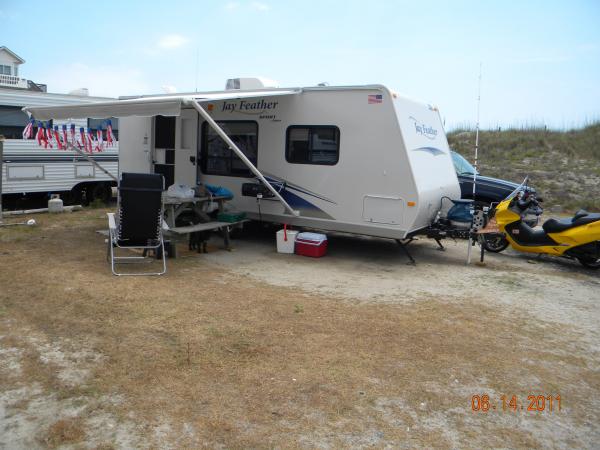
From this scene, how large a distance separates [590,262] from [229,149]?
5.70 meters

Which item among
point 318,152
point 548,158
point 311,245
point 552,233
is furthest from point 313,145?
point 548,158

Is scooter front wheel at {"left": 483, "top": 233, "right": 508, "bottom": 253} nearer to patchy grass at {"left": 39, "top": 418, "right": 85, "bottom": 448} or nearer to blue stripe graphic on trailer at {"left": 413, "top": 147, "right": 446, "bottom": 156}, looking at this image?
blue stripe graphic on trailer at {"left": 413, "top": 147, "right": 446, "bottom": 156}

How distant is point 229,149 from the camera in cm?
874

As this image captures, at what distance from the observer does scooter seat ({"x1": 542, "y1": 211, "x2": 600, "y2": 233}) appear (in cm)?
745

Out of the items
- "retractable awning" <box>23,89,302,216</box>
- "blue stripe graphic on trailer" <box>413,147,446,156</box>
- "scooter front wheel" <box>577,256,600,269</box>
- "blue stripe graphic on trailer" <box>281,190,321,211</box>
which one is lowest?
"scooter front wheel" <box>577,256,600,269</box>

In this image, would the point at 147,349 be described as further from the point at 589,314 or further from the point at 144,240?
the point at 589,314

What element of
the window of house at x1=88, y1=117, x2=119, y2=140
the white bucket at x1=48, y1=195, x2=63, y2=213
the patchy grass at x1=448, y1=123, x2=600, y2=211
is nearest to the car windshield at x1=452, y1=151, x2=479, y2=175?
the patchy grass at x1=448, y1=123, x2=600, y2=211

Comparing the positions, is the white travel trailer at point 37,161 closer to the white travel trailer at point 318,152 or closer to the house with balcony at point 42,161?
the house with balcony at point 42,161

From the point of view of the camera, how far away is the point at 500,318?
5.30 meters

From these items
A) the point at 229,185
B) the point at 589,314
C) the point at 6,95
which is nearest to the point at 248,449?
the point at 589,314

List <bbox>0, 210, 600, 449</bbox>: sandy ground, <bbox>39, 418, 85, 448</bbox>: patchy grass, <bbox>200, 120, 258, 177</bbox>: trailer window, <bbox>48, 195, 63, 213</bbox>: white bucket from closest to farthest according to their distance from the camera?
<bbox>39, 418, 85, 448</bbox>: patchy grass → <bbox>0, 210, 600, 449</bbox>: sandy ground → <bbox>200, 120, 258, 177</bbox>: trailer window → <bbox>48, 195, 63, 213</bbox>: white bucket

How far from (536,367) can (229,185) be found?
5.79m

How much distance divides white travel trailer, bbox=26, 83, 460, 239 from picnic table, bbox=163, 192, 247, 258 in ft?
2.17
